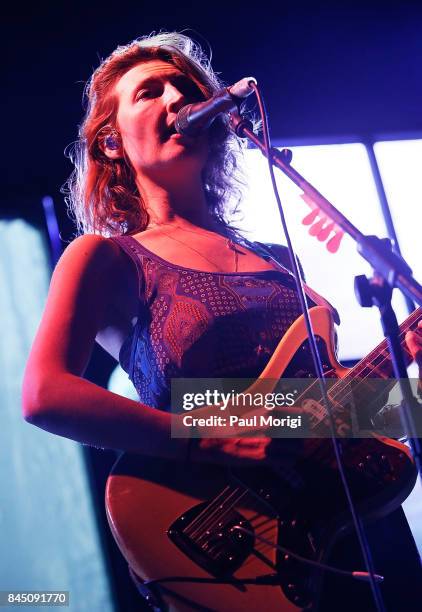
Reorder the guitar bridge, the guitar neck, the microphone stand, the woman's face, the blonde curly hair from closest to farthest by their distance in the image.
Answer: the microphone stand → the guitar bridge → the guitar neck → the woman's face → the blonde curly hair

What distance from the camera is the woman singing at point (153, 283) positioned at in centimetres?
111

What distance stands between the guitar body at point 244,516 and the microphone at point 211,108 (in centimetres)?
57

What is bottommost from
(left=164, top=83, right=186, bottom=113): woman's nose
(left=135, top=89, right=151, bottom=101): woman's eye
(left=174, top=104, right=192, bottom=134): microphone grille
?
(left=174, top=104, right=192, bottom=134): microphone grille

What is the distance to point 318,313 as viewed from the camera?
1.26 metres

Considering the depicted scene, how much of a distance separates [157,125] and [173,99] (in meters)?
0.07

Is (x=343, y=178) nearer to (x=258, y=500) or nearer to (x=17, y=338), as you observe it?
(x=17, y=338)

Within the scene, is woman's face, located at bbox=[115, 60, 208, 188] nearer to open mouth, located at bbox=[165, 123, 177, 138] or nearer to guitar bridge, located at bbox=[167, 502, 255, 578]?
open mouth, located at bbox=[165, 123, 177, 138]

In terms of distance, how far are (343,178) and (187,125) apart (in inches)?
69.1

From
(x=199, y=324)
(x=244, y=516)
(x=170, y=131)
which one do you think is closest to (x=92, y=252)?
(x=199, y=324)

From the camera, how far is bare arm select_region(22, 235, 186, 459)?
109 centimetres

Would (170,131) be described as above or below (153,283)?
above

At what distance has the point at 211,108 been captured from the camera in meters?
1.20

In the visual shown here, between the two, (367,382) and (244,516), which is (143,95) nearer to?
(367,382)

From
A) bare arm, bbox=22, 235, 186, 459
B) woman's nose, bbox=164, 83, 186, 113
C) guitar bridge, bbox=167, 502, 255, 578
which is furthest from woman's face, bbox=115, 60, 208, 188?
guitar bridge, bbox=167, 502, 255, 578
